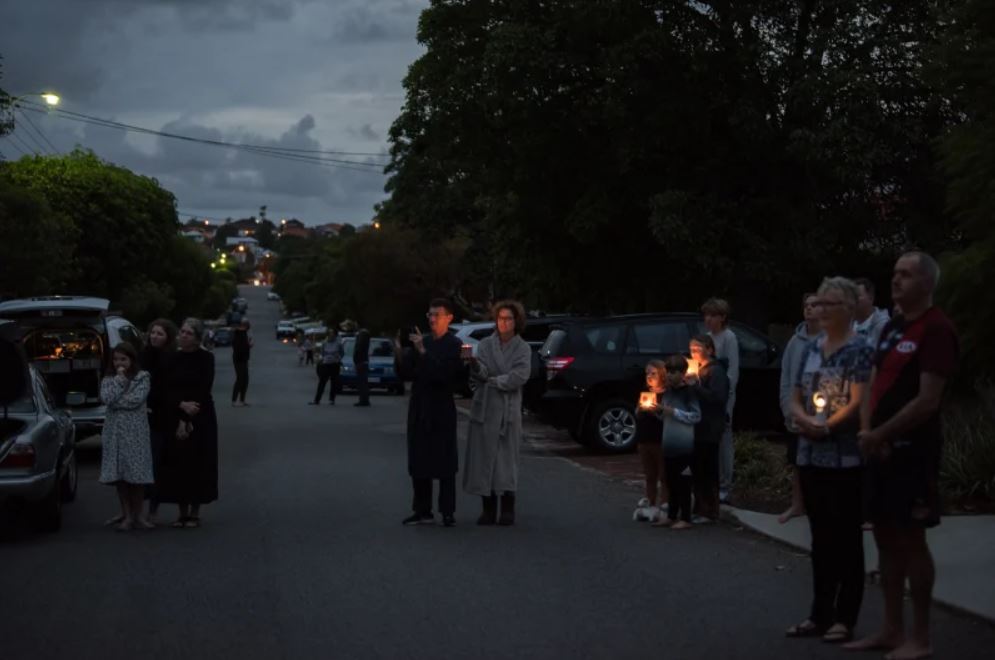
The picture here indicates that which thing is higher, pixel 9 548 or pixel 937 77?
pixel 937 77

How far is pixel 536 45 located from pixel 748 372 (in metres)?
9.44

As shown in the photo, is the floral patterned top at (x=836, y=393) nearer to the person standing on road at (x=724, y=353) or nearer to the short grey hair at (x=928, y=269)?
the short grey hair at (x=928, y=269)

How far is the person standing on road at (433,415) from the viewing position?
12.4 metres

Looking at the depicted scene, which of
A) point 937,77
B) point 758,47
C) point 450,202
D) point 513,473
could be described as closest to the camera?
point 513,473

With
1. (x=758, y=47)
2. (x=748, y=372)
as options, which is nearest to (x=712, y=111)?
(x=758, y=47)

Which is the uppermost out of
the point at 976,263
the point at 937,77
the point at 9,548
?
the point at 937,77

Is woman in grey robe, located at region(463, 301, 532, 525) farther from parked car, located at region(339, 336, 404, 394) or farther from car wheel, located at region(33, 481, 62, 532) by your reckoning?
parked car, located at region(339, 336, 404, 394)

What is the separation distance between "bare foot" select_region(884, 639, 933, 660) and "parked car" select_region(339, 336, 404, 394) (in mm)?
32920

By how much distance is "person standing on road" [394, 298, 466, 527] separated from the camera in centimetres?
1245

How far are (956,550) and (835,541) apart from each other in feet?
10.2

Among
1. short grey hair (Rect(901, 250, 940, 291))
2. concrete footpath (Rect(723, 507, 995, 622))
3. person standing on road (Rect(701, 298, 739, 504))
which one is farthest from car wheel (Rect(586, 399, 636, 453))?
short grey hair (Rect(901, 250, 940, 291))

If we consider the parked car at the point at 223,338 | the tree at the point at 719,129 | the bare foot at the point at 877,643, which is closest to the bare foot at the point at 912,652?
the bare foot at the point at 877,643

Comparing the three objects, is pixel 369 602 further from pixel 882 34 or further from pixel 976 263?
pixel 882 34

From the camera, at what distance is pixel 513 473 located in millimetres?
12609
